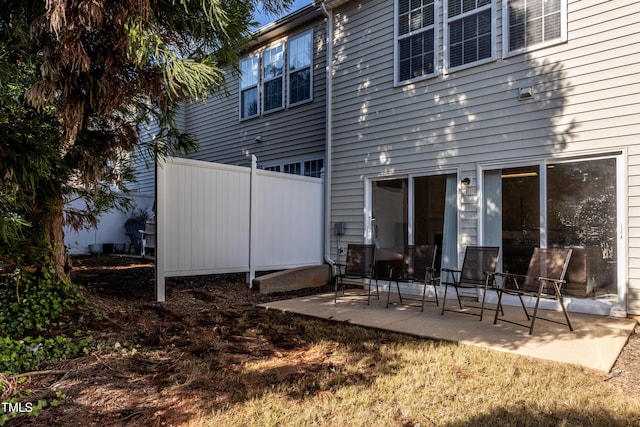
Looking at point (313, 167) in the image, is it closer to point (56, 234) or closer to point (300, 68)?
point (300, 68)

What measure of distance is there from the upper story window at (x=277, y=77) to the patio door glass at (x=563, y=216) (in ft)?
Result: 15.0

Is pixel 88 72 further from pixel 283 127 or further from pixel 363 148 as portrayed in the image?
pixel 283 127

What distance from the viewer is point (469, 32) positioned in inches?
229

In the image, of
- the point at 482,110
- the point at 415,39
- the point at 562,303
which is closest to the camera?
the point at 562,303

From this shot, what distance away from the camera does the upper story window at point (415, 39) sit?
6234 mm

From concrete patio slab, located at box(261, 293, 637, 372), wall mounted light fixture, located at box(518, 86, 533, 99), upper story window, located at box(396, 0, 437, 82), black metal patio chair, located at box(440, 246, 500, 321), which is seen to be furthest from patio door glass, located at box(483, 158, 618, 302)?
upper story window, located at box(396, 0, 437, 82)

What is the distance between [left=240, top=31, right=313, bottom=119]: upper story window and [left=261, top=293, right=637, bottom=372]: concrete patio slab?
16.3 ft

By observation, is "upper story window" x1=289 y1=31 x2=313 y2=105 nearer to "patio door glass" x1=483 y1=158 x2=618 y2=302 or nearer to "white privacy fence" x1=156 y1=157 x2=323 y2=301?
"white privacy fence" x1=156 y1=157 x2=323 y2=301

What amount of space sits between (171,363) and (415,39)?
5830mm

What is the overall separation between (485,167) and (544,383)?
11.4 ft

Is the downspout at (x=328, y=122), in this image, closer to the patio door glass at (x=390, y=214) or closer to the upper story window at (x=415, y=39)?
the patio door glass at (x=390, y=214)

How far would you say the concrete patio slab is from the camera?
3.40 m

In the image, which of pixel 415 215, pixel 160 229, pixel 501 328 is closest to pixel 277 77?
pixel 415 215

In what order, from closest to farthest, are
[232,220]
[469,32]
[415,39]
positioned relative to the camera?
1. [469,32]
2. [232,220]
3. [415,39]
